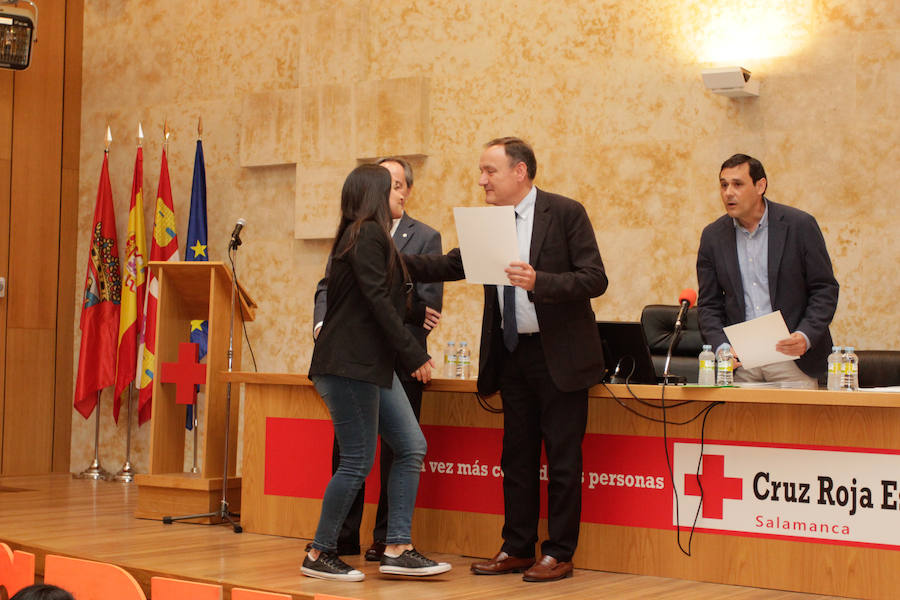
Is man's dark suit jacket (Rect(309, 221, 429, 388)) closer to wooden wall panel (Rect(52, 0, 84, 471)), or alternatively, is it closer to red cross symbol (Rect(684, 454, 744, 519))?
red cross symbol (Rect(684, 454, 744, 519))

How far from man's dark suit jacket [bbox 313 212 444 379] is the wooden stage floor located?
0.87m

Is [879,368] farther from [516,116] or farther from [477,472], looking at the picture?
[516,116]

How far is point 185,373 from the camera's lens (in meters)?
5.26

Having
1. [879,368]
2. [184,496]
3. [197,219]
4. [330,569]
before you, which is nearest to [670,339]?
[879,368]

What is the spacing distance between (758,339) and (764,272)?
495 millimetres

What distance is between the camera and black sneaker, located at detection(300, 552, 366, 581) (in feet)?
12.3

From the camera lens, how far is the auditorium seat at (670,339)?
16.7 feet

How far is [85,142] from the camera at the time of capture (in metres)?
7.98

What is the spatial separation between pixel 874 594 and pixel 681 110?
9.63ft

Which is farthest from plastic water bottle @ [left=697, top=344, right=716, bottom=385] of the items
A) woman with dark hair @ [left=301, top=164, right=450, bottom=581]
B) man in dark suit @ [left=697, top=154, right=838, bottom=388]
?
woman with dark hair @ [left=301, top=164, right=450, bottom=581]

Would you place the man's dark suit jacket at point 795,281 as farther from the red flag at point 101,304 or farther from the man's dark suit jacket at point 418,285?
the red flag at point 101,304

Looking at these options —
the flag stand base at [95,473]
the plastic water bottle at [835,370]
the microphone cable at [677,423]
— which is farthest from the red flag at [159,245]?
the plastic water bottle at [835,370]

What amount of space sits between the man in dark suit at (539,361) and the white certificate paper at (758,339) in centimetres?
48

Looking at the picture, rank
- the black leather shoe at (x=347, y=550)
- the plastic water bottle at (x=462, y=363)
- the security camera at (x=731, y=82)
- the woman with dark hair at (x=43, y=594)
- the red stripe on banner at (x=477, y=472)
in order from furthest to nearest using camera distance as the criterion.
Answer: the security camera at (x=731, y=82) → the plastic water bottle at (x=462, y=363) → the black leather shoe at (x=347, y=550) → the red stripe on banner at (x=477, y=472) → the woman with dark hair at (x=43, y=594)
